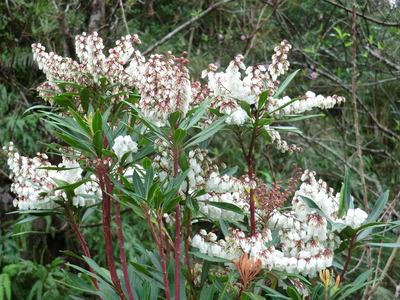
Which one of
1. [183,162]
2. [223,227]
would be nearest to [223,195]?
[223,227]

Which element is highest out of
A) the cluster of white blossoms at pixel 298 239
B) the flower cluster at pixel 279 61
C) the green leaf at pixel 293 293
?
the flower cluster at pixel 279 61

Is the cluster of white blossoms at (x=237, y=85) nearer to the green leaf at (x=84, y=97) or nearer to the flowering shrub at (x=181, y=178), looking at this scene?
the flowering shrub at (x=181, y=178)

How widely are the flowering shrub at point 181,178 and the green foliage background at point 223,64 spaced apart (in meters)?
1.01

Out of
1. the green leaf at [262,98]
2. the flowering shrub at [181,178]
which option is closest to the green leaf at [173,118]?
the flowering shrub at [181,178]

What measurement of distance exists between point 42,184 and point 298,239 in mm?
674

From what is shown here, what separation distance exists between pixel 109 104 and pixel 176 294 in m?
0.52

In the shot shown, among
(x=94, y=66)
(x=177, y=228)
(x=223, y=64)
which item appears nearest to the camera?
(x=177, y=228)

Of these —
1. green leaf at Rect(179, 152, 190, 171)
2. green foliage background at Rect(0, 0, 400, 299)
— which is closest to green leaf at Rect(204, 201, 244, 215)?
green leaf at Rect(179, 152, 190, 171)

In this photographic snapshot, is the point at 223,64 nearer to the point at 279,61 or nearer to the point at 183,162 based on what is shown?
the point at 279,61

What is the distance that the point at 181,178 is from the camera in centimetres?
142

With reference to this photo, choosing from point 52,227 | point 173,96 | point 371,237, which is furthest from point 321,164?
point 173,96

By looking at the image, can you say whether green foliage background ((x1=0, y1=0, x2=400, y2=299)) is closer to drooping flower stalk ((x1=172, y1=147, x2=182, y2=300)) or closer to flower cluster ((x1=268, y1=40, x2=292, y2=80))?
flower cluster ((x1=268, y1=40, x2=292, y2=80))

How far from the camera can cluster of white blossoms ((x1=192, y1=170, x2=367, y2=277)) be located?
150cm

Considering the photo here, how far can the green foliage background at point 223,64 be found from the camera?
3.00 meters
